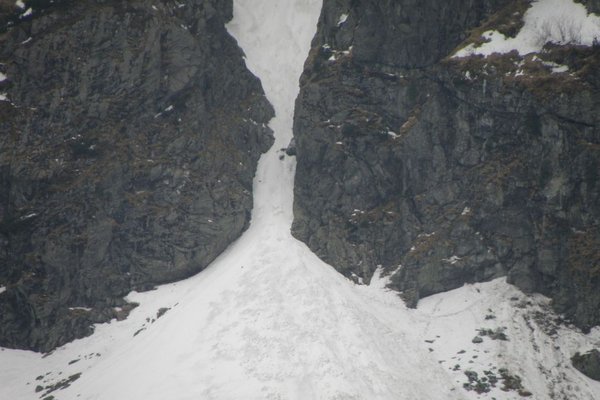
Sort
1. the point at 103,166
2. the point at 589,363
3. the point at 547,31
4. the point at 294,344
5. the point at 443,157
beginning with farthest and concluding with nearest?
1. the point at 103,166
2. the point at 443,157
3. the point at 547,31
4. the point at 294,344
5. the point at 589,363

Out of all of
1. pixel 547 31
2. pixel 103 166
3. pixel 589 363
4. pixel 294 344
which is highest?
pixel 547 31

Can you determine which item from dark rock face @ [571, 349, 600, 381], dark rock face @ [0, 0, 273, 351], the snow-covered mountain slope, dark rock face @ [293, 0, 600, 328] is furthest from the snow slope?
dark rock face @ [0, 0, 273, 351]

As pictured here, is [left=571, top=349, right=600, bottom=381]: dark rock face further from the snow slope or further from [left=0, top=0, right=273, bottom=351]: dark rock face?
[left=0, top=0, right=273, bottom=351]: dark rock face

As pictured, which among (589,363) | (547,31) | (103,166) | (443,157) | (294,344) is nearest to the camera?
(589,363)

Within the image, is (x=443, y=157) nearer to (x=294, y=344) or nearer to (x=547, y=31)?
(x=547, y=31)

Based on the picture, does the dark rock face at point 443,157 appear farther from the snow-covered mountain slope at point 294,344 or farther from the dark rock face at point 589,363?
the dark rock face at point 589,363

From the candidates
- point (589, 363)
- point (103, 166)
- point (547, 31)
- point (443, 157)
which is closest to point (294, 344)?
point (589, 363)
